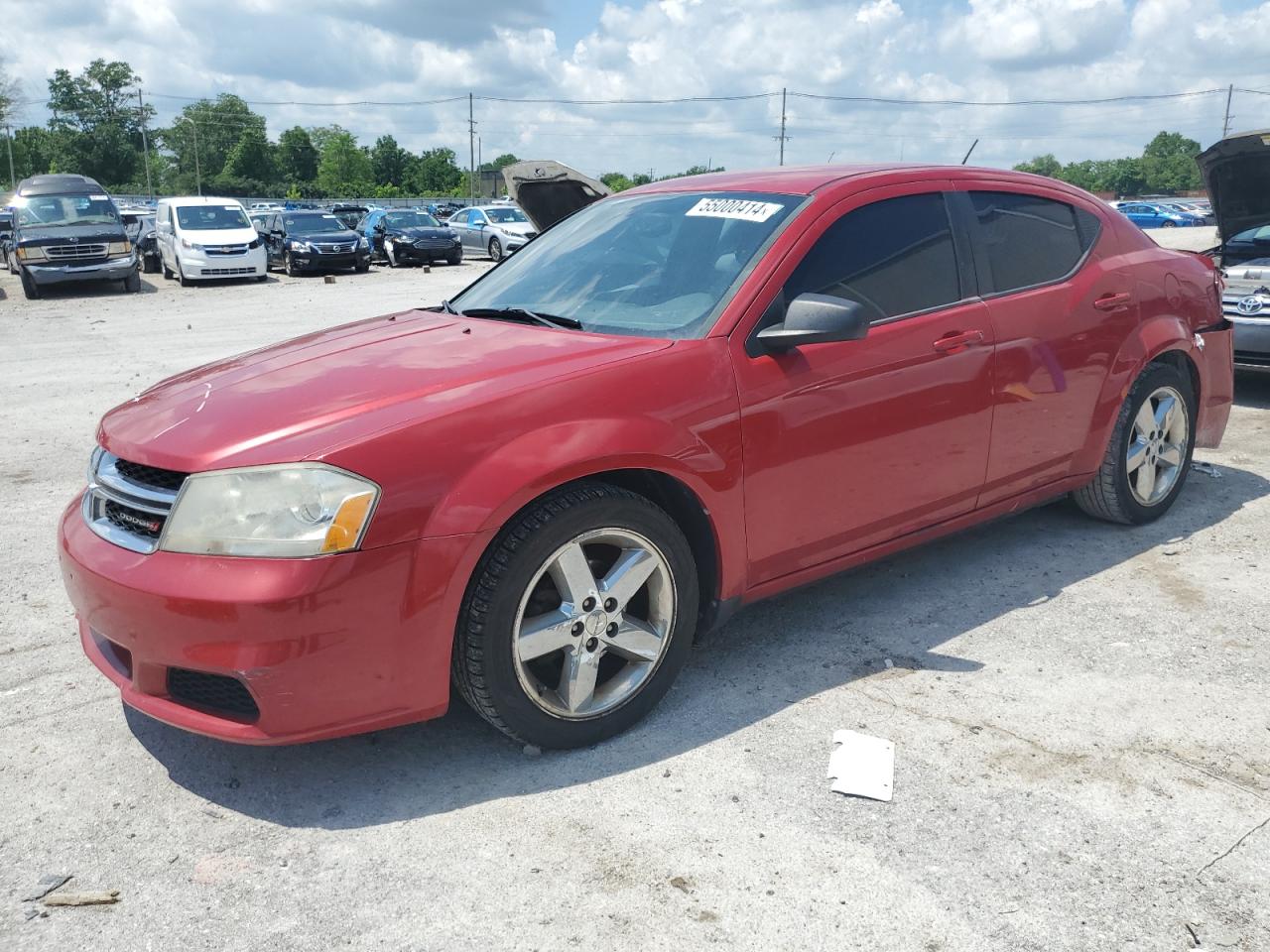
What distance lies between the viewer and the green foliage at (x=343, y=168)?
123250 millimetres

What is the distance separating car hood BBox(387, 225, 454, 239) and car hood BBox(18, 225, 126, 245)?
7.95 metres

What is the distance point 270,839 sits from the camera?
2.77m

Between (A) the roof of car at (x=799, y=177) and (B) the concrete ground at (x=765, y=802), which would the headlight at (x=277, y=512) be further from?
(A) the roof of car at (x=799, y=177)

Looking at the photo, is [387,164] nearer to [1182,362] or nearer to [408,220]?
[408,220]

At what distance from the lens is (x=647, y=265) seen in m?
3.83

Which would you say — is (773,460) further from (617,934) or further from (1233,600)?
(1233,600)

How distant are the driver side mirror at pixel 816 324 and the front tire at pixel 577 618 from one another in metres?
0.67

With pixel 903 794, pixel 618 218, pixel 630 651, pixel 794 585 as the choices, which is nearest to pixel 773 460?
pixel 794 585

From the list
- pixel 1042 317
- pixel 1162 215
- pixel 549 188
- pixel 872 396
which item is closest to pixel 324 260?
pixel 549 188

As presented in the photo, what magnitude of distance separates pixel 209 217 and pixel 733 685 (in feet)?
70.7

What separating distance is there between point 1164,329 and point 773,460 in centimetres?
254

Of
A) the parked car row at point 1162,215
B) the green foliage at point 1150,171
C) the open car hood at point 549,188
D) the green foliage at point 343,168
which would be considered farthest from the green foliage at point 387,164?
the open car hood at point 549,188

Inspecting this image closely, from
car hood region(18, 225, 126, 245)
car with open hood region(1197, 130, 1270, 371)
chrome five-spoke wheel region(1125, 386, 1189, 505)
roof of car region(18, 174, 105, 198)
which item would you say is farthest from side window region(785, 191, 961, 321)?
roof of car region(18, 174, 105, 198)

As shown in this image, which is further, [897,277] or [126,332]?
[126,332]
